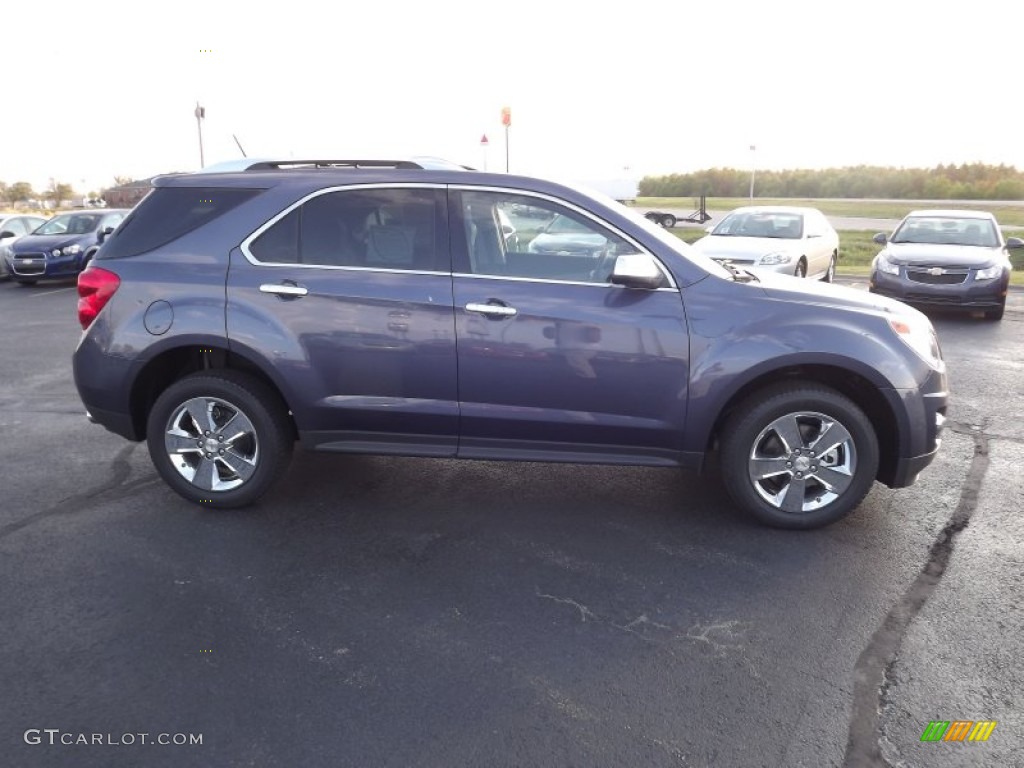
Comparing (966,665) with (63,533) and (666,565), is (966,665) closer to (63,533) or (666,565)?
(666,565)

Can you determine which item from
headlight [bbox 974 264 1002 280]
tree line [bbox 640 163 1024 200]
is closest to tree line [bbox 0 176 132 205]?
tree line [bbox 640 163 1024 200]

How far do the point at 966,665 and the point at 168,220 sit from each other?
443 cm

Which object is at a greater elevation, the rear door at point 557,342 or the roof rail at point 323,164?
the roof rail at point 323,164

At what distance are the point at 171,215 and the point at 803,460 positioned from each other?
3.74 metres

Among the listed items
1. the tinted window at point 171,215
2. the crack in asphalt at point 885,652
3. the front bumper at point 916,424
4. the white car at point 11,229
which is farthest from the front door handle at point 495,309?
the white car at point 11,229

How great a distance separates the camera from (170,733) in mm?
2689

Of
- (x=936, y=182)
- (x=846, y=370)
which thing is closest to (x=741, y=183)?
(x=936, y=182)

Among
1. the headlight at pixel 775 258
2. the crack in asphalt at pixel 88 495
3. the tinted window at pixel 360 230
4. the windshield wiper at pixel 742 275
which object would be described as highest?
the tinted window at pixel 360 230

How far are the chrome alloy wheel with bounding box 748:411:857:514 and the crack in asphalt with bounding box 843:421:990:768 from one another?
583mm

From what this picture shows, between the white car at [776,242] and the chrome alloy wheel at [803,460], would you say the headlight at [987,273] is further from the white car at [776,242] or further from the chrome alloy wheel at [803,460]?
the chrome alloy wheel at [803,460]

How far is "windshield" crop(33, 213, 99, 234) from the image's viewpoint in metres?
16.7

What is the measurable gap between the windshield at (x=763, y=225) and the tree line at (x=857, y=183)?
145 ft

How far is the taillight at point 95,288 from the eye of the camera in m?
4.39

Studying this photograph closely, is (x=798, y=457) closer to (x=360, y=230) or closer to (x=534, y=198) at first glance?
(x=534, y=198)
